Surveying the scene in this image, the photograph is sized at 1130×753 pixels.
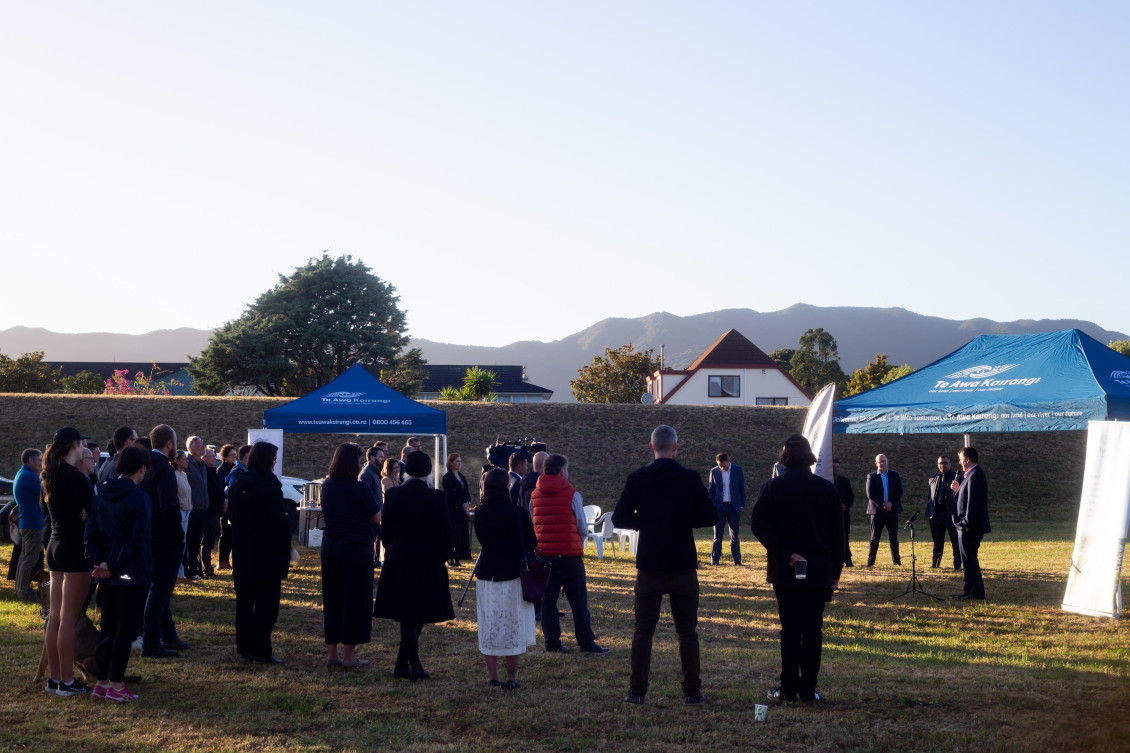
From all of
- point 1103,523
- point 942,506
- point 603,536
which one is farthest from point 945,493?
point 603,536

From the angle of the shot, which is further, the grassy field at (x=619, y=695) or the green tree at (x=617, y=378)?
the green tree at (x=617, y=378)

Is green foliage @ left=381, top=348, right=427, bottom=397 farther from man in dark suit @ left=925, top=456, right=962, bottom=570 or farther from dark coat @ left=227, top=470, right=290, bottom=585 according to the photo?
dark coat @ left=227, top=470, right=290, bottom=585

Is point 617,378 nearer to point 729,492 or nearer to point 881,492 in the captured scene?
point 729,492

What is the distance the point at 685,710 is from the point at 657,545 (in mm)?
1095

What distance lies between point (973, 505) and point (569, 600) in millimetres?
5596

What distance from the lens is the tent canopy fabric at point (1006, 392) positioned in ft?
33.9

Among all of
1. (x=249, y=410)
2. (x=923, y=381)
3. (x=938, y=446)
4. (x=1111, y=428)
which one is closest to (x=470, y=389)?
(x=249, y=410)

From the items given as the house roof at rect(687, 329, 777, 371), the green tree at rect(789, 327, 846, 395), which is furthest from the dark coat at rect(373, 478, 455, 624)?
the green tree at rect(789, 327, 846, 395)

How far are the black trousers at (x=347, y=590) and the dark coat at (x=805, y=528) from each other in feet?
10.2

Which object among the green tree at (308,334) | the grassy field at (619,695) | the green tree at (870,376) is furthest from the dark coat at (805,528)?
the green tree at (870,376)

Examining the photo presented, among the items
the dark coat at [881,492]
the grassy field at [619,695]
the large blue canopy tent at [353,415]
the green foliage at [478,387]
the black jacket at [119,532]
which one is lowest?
the grassy field at [619,695]

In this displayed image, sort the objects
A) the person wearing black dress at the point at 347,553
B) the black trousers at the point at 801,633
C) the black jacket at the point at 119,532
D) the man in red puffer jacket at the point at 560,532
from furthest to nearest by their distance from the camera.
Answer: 1. the man in red puffer jacket at the point at 560,532
2. the person wearing black dress at the point at 347,553
3. the black trousers at the point at 801,633
4. the black jacket at the point at 119,532

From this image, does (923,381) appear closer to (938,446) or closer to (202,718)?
(202,718)

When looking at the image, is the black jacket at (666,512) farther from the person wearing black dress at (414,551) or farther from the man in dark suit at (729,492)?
the man in dark suit at (729,492)
